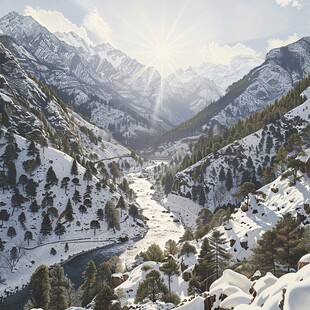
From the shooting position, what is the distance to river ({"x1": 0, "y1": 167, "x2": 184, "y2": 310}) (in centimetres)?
9425

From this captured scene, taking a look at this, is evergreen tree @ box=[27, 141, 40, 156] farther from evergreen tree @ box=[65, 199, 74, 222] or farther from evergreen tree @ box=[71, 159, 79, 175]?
evergreen tree @ box=[65, 199, 74, 222]

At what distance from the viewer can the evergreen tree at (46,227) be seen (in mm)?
131900

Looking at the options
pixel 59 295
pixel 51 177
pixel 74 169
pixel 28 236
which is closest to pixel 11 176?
pixel 51 177

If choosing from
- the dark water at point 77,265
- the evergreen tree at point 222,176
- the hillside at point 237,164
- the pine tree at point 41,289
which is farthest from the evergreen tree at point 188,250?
the evergreen tree at point 222,176

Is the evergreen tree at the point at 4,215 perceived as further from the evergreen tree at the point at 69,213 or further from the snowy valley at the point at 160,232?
the evergreen tree at the point at 69,213

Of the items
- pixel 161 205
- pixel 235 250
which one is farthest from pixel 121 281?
pixel 161 205

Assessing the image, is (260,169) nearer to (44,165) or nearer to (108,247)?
(108,247)

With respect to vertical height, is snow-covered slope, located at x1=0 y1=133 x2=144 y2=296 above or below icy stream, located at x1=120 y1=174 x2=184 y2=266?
above

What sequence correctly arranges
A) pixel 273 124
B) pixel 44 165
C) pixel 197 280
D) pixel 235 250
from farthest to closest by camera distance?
pixel 273 124
pixel 44 165
pixel 235 250
pixel 197 280

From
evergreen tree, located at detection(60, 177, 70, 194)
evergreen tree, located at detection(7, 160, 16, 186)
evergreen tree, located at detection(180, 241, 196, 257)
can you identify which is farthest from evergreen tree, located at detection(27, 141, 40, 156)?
evergreen tree, located at detection(180, 241, 196, 257)

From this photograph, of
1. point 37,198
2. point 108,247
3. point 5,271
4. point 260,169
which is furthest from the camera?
point 260,169

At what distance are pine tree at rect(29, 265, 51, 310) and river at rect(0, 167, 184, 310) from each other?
1731cm

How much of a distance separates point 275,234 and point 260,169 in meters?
131

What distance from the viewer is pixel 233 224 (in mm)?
93188
